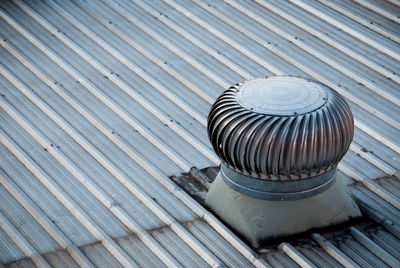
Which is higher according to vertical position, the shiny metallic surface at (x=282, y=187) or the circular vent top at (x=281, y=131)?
the circular vent top at (x=281, y=131)

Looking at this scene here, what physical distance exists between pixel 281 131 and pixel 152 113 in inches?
91.4

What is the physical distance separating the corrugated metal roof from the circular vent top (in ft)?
2.10

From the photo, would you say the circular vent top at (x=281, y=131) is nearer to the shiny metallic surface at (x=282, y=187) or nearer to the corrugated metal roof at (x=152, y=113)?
the shiny metallic surface at (x=282, y=187)

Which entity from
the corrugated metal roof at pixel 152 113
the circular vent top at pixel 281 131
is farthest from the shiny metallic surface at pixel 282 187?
the corrugated metal roof at pixel 152 113

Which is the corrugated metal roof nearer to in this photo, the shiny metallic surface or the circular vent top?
the shiny metallic surface

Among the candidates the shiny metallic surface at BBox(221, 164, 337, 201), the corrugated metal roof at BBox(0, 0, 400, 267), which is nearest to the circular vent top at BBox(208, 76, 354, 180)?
the shiny metallic surface at BBox(221, 164, 337, 201)

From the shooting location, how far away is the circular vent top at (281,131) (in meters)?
5.23

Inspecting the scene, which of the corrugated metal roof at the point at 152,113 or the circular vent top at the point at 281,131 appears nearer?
the circular vent top at the point at 281,131

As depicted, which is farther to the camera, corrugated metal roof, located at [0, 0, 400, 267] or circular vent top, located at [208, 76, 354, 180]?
corrugated metal roof, located at [0, 0, 400, 267]

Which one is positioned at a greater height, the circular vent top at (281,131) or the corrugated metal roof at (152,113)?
the circular vent top at (281,131)

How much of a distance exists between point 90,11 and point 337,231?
4.93 meters

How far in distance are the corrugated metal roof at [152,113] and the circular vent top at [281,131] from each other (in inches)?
25.2

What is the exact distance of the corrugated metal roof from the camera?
18.0 ft

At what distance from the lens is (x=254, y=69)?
7930 millimetres
